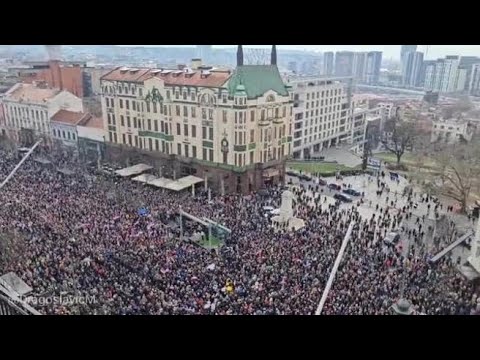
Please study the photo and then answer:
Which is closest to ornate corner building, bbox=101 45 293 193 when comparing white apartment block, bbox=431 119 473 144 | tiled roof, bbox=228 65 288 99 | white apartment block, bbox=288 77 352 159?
tiled roof, bbox=228 65 288 99

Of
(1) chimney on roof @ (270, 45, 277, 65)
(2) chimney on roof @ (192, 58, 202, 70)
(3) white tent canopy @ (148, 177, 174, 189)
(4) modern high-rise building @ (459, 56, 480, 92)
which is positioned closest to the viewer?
(4) modern high-rise building @ (459, 56, 480, 92)

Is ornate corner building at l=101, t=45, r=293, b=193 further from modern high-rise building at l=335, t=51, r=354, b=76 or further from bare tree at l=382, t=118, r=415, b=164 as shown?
bare tree at l=382, t=118, r=415, b=164

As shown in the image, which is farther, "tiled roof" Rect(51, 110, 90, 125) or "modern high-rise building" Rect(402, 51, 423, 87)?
"tiled roof" Rect(51, 110, 90, 125)

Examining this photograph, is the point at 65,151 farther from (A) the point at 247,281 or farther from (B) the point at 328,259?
(B) the point at 328,259

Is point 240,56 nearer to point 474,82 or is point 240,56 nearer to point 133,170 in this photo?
point 133,170

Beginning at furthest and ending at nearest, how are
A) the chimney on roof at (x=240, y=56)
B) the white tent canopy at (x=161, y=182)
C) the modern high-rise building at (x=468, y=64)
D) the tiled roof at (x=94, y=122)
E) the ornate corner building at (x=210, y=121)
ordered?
1. the tiled roof at (x=94, y=122)
2. the white tent canopy at (x=161, y=182)
3. the ornate corner building at (x=210, y=121)
4. the chimney on roof at (x=240, y=56)
5. the modern high-rise building at (x=468, y=64)

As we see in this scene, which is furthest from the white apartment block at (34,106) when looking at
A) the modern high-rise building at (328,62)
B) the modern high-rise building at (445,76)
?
the modern high-rise building at (445,76)

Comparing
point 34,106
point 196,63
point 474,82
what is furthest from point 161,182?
point 474,82

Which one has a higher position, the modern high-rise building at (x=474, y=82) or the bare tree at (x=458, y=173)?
the modern high-rise building at (x=474, y=82)

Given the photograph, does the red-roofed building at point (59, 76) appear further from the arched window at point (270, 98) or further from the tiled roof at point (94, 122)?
the arched window at point (270, 98)
